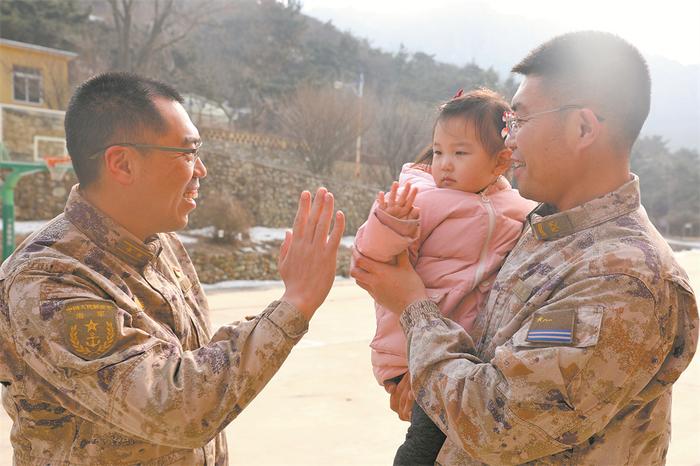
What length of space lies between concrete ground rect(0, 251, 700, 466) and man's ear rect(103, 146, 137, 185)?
310 centimetres

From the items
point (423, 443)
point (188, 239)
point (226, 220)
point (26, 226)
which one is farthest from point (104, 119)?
point (26, 226)

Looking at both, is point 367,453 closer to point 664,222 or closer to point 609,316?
point 609,316

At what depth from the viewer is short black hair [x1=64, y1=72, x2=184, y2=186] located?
2.09 metres

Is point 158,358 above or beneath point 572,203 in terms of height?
beneath

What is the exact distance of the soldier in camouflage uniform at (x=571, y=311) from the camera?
4.93 feet

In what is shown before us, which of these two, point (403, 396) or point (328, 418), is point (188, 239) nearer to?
point (328, 418)

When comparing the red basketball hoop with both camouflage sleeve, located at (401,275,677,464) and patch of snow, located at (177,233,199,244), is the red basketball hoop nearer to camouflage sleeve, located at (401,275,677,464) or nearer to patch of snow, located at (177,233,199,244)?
patch of snow, located at (177,233,199,244)

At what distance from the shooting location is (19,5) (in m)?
26.5

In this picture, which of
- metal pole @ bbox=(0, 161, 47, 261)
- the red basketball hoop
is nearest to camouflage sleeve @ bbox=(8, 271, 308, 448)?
metal pole @ bbox=(0, 161, 47, 261)

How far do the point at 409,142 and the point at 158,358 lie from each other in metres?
28.5

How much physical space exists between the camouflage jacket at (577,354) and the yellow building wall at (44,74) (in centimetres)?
2478

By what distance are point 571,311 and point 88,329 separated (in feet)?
3.77

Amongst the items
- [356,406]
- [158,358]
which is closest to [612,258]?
[158,358]

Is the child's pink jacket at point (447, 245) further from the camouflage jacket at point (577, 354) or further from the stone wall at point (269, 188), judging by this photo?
the stone wall at point (269, 188)
